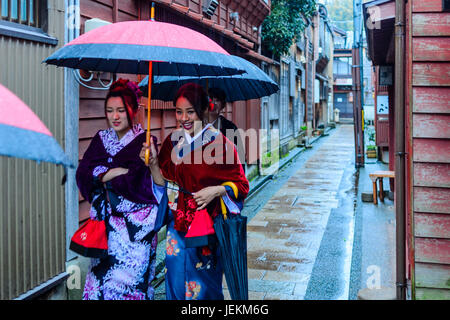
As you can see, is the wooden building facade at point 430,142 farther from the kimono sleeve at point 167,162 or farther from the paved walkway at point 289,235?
the kimono sleeve at point 167,162

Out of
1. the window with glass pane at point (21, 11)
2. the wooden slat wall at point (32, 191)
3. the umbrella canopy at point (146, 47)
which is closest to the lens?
the umbrella canopy at point (146, 47)

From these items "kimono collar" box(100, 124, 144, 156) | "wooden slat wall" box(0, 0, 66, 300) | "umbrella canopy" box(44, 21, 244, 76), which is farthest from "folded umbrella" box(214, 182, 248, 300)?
"wooden slat wall" box(0, 0, 66, 300)

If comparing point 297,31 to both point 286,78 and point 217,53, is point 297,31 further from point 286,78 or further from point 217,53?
point 217,53

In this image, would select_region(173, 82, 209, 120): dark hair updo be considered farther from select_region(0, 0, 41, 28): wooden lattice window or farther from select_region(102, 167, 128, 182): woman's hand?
select_region(0, 0, 41, 28): wooden lattice window

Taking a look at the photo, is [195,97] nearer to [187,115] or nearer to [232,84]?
[187,115]

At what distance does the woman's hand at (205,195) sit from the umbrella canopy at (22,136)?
2049mm

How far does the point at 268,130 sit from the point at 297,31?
12.9ft

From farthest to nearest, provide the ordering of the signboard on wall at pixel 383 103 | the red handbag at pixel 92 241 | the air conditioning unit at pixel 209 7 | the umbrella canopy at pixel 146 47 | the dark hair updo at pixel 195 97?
1. the signboard on wall at pixel 383 103
2. the air conditioning unit at pixel 209 7
3. the dark hair updo at pixel 195 97
4. the red handbag at pixel 92 241
5. the umbrella canopy at pixel 146 47

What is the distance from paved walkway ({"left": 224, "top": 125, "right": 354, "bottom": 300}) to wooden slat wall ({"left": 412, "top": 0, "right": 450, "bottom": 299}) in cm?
167

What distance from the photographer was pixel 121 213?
155 inches

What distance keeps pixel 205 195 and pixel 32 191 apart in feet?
6.18

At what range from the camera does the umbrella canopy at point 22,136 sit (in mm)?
1730

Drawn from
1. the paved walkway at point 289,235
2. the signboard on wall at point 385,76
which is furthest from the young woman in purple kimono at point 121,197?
the signboard on wall at point 385,76
